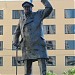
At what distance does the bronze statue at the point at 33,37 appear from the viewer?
31.0ft

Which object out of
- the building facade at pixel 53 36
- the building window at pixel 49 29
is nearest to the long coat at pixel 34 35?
the building facade at pixel 53 36

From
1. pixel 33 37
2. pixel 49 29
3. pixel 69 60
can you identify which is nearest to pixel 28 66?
pixel 33 37

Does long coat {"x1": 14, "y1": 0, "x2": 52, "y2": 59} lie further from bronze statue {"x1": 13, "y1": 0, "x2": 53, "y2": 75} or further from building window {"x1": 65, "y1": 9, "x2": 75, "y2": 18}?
building window {"x1": 65, "y1": 9, "x2": 75, "y2": 18}

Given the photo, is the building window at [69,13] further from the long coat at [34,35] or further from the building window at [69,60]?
the long coat at [34,35]

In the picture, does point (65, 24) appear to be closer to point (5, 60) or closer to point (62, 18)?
point (62, 18)

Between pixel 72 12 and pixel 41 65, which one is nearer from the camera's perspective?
pixel 41 65

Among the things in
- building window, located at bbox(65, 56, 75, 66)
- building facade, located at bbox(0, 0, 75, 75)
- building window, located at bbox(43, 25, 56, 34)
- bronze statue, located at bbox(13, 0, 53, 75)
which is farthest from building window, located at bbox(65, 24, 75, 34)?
bronze statue, located at bbox(13, 0, 53, 75)

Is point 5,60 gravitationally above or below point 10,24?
below

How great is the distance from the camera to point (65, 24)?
59.8 meters

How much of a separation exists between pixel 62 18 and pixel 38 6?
3.53 meters

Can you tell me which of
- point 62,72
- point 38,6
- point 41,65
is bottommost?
point 62,72

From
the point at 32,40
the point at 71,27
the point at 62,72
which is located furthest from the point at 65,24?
the point at 32,40

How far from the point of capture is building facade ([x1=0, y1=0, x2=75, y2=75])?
59.2 m

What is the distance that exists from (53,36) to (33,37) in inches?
1975
